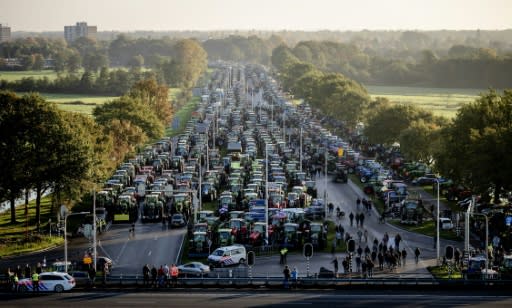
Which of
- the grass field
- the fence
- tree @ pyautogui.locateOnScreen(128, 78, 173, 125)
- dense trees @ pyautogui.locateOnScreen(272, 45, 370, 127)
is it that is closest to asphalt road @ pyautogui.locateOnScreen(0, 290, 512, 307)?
the fence

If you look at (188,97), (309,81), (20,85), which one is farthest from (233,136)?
(20,85)

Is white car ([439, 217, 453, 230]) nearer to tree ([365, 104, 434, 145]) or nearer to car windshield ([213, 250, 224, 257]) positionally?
car windshield ([213, 250, 224, 257])

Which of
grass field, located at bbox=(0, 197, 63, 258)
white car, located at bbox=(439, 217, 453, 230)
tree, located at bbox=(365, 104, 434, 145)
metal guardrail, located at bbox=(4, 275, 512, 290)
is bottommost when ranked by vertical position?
grass field, located at bbox=(0, 197, 63, 258)

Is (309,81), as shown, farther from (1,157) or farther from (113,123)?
(1,157)

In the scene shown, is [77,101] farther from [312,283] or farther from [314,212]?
[312,283]

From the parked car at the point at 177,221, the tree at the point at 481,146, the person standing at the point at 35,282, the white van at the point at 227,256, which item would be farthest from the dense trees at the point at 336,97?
the person standing at the point at 35,282
